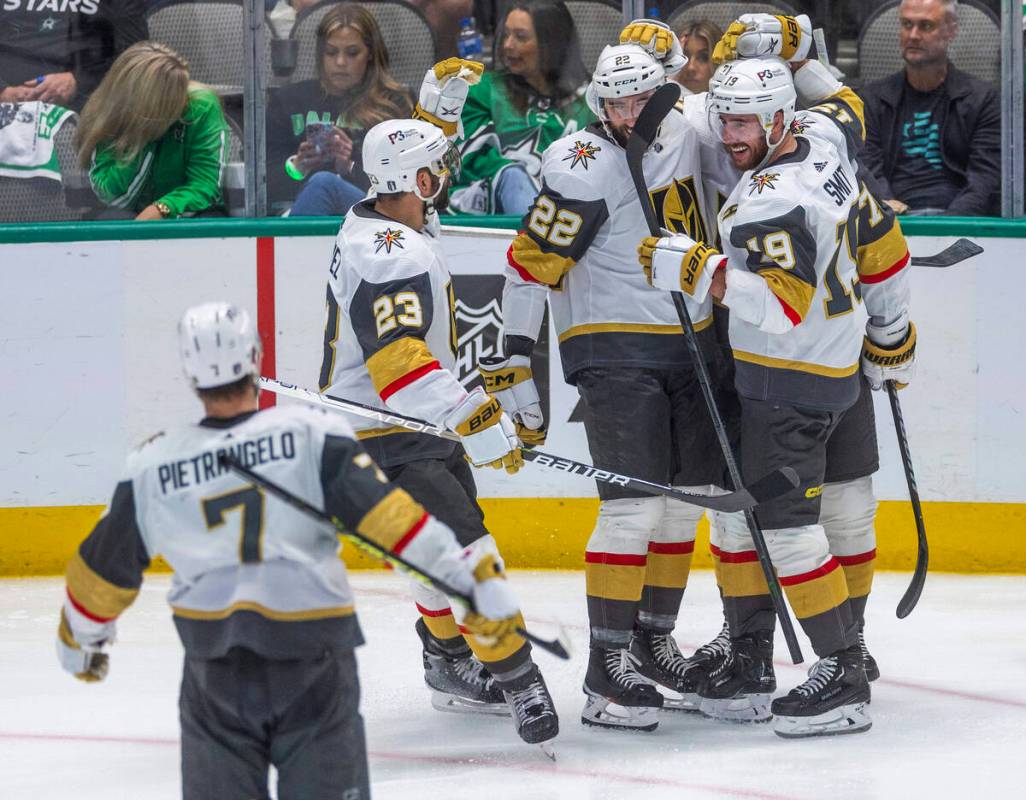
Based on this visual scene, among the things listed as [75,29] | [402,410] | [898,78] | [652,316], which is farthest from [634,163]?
[75,29]

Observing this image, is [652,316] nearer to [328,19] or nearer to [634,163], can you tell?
A: [634,163]

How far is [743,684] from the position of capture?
367 cm

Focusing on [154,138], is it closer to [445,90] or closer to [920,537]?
[445,90]

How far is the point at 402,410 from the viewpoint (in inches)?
129

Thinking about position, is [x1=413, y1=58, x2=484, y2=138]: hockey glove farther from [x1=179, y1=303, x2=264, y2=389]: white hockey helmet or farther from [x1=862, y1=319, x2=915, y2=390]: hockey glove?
[x1=179, y1=303, x2=264, y2=389]: white hockey helmet

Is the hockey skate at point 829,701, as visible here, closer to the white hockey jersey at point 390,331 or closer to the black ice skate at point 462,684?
the black ice skate at point 462,684

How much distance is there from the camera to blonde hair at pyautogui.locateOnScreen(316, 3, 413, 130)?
4.99 m

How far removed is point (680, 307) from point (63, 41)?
2335mm

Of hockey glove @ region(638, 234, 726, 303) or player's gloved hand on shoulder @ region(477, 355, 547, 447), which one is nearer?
hockey glove @ region(638, 234, 726, 303)

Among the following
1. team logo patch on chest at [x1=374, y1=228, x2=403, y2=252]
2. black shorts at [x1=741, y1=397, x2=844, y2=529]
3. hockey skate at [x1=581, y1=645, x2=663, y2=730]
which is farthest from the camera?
hockey skate at [x1=581, y1=645, x2=663, y2=730]

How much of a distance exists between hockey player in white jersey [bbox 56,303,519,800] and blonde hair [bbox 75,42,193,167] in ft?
9.32

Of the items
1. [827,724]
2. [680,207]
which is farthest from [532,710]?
[680,207]

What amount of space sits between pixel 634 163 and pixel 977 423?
69.1 inches

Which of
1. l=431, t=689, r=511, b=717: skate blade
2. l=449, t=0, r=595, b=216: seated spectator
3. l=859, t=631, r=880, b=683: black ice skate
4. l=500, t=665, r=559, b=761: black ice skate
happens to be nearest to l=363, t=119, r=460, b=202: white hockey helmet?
l=500, t=665, r=559, b=761: black ice skate
